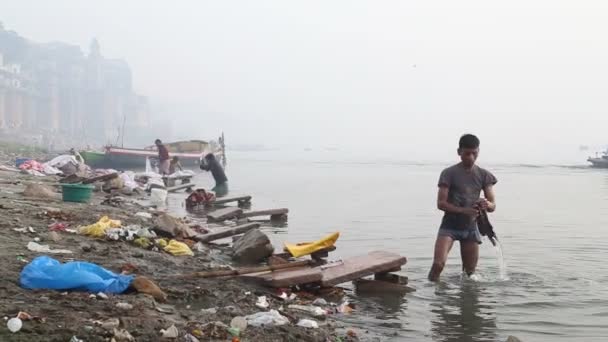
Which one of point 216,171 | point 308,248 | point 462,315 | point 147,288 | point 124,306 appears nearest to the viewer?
point 124,306

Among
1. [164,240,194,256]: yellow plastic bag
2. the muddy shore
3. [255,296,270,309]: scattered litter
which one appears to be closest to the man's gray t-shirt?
the muddy shore

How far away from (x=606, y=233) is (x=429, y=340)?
10.0 meters

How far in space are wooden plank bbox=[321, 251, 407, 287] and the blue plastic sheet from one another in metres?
2.27

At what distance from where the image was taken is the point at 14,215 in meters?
9.10

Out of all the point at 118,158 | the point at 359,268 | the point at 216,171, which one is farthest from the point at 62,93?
the point at 359,268

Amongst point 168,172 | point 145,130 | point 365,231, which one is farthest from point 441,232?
point 145,130

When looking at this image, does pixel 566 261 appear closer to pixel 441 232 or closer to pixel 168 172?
pixel 441 232

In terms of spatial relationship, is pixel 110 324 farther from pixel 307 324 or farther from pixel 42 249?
pixel 42 249

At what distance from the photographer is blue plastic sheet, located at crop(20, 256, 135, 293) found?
4.87 meters

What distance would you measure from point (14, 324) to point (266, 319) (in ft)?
6.37

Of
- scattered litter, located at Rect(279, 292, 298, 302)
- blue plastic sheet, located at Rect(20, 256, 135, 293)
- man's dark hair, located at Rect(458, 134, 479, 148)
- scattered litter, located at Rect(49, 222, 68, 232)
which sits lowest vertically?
scattered litter, located at Rect(279, 292, 298, 302)

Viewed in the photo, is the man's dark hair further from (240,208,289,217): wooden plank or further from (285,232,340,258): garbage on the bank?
(240,208,289,217): wooden plank

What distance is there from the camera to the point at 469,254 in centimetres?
711

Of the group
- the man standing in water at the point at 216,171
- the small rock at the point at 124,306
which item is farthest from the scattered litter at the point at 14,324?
the man standing in water at the point at 216,171
